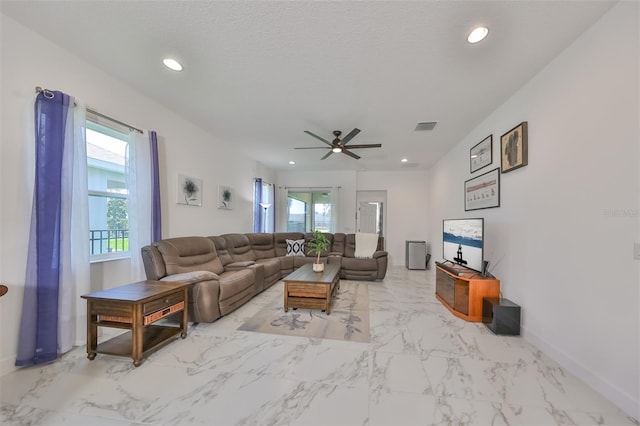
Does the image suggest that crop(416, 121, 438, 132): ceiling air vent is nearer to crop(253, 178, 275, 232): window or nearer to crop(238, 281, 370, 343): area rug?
crop(238, 281, 370, 343): area rug

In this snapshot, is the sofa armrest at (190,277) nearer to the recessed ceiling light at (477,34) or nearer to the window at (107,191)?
the window at (107,191)

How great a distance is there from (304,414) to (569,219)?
8.05 ft

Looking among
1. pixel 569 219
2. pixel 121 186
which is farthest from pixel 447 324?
pixel 121 186

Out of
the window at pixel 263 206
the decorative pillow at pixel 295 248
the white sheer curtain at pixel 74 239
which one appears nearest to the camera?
the white sheer curtain at pixel 74 239

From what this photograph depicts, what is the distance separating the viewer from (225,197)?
15.3ft

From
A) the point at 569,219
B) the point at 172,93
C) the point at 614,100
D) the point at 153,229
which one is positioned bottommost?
the point at 153,229

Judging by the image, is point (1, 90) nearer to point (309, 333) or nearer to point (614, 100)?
point (309, 333)

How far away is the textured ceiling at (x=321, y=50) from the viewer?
5.52 feet

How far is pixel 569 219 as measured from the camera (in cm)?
200

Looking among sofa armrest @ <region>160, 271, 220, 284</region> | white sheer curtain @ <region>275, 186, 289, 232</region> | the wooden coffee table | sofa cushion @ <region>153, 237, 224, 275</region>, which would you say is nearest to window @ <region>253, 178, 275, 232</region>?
white sheer curtain @ <region>275, 186, 289, 232</region>

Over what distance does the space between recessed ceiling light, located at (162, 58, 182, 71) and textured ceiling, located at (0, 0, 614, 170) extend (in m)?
0.05

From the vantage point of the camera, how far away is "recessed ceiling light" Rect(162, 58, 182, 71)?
2.24 meters

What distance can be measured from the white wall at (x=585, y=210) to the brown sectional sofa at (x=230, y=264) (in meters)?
2.85

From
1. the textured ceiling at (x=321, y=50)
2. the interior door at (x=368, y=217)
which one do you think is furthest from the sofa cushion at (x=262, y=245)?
the interior door at (x=368, y=217)
